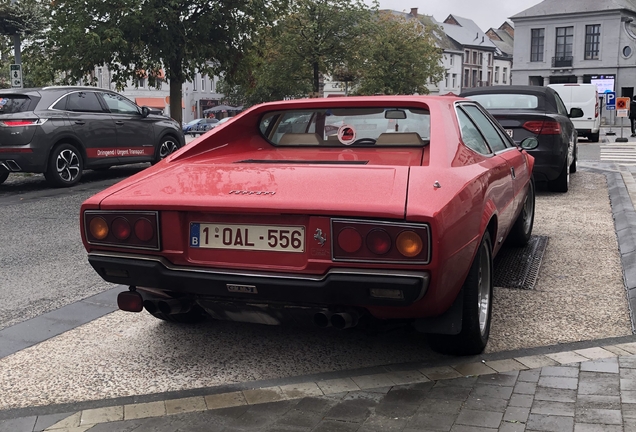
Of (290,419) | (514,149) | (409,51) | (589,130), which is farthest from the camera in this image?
(409,51)

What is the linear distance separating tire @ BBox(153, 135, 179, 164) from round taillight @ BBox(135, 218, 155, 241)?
35.5ft

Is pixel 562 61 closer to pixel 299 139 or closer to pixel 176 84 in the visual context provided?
pixel 176 84

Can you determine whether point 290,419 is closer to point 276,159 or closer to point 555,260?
point 276,159

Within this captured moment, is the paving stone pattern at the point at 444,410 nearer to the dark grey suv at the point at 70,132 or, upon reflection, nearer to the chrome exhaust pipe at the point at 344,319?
the chrome exhaust pipe at the point at 344,319

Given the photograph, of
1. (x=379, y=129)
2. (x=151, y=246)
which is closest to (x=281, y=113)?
(x=379, y=129)

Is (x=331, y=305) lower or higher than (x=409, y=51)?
A: lower

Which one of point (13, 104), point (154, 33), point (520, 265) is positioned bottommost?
point (520, 265)

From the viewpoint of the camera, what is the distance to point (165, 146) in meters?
14.6

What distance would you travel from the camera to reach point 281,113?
16.3 ft

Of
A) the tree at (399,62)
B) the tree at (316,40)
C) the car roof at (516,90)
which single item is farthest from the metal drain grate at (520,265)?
the tree at (399,62)

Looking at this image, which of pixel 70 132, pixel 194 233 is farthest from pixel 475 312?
pixel 70 132

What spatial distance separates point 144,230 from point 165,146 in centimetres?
1123

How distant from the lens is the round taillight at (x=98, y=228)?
3.73m

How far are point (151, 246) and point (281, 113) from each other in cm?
164
